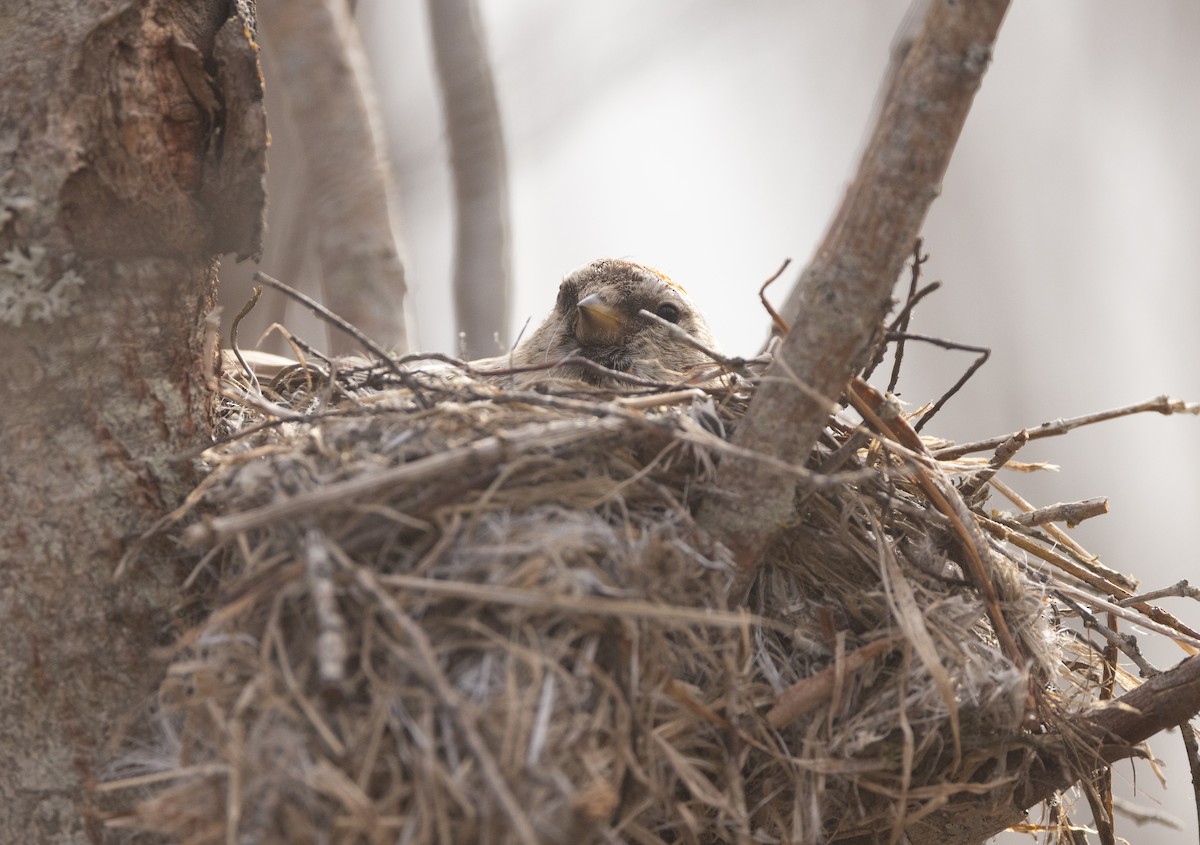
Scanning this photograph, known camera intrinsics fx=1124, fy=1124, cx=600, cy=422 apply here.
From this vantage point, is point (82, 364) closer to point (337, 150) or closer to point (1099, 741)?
point (1099, 741)

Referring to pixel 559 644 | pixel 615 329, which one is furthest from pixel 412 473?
pixel 615 329

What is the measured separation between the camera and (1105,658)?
2.39m

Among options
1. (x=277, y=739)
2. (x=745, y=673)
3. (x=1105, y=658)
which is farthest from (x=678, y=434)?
(x=1105, y=658)

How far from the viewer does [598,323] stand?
11.2ft

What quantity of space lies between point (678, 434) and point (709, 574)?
24 centimetres

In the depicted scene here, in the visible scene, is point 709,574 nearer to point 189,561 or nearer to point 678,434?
point 678,434

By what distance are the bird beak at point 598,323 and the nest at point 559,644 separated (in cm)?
111

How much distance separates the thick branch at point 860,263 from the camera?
1722 mm

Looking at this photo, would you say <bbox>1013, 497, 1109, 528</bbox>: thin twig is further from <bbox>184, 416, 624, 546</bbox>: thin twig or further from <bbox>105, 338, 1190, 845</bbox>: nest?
<bbox>184, 416, 624, 546</bbox>: thin twig

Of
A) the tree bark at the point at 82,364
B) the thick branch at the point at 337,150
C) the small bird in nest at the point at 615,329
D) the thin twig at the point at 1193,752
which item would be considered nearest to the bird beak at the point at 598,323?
the small bird in nest at the point at 615,329

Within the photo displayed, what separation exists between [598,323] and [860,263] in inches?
65.4

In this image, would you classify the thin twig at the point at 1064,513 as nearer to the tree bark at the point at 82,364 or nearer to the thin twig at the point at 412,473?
the thin twig at the point at 412,473

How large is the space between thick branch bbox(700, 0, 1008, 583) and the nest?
9 cm

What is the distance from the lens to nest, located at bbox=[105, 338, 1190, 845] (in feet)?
5.04
